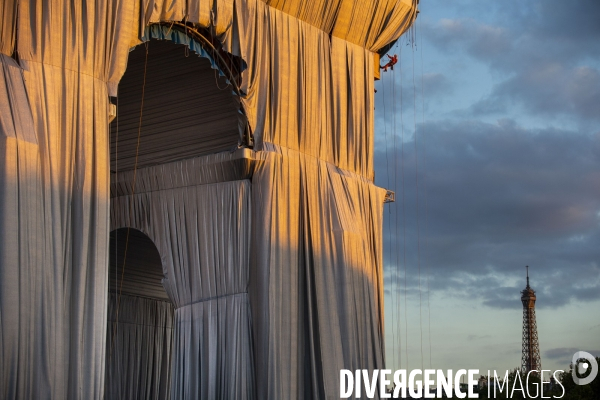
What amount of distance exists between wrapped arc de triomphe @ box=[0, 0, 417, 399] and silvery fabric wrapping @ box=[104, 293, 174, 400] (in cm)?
227

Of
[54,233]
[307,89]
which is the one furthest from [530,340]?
[54,233]

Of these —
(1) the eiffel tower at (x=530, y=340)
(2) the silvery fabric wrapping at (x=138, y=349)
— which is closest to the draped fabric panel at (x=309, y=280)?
(2) the silvery fabric wrapping at (x=138, y=349)

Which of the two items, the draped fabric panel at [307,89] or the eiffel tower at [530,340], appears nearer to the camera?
the draped fabric panel at [307,89]

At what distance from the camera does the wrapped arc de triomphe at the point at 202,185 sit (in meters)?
15.8

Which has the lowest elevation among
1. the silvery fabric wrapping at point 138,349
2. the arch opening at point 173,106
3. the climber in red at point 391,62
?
the silvery fabric wrapping at point 138,349

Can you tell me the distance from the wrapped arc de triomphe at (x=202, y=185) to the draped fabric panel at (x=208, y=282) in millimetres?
39

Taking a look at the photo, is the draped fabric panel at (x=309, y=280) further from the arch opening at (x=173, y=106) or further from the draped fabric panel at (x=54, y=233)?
the draped fabric panel at (x=54, y=233)

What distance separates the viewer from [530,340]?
59125mm

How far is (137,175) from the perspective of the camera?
23.5 m

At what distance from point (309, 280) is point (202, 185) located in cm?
329

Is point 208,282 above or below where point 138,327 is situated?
above

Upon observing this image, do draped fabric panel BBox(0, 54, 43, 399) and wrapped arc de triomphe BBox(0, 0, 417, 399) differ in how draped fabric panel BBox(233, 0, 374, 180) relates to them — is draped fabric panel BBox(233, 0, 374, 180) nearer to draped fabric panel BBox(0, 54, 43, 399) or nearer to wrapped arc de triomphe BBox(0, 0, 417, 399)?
wrapped arc de triomphe BBox(0, 0, 417, 399)

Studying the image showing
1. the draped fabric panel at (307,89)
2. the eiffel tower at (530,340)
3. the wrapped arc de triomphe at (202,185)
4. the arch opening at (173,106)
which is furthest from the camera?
the eiffel tower at (530,340)

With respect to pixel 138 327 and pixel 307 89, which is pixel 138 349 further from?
pixel 307 89
